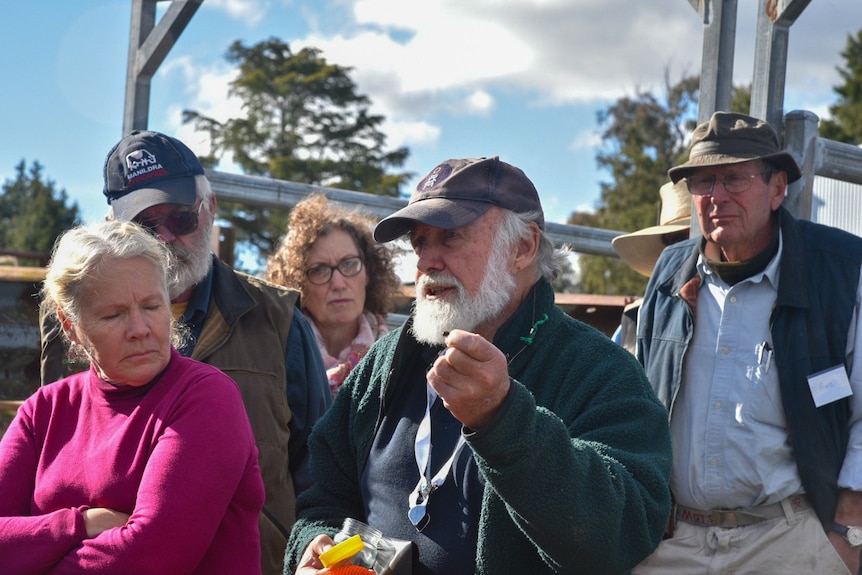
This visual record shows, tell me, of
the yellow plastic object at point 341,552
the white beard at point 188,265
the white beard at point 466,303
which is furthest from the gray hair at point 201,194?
the yellow plastic object at point 341,552

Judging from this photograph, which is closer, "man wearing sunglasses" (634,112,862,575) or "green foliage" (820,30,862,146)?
"man wearing sunglasses" (634,112,862,575)

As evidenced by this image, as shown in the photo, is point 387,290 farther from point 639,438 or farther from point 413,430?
point 639,438

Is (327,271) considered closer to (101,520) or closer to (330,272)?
(330,272)

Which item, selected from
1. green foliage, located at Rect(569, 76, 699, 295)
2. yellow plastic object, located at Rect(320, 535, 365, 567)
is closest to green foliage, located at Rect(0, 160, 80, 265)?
green foliage, located at Rect(569, 76, 699, 295)

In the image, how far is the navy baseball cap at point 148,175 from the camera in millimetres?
3262

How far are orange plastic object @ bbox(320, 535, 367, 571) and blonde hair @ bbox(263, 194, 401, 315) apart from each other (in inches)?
78.4

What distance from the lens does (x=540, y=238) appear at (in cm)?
258

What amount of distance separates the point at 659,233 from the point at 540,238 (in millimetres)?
2215

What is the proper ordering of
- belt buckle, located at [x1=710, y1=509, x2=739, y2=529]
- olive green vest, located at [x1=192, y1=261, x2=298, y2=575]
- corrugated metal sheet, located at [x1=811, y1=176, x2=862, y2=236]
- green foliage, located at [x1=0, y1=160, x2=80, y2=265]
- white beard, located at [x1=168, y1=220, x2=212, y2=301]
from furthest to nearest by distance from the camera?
green foliage, located at [x1=0, y1=160, x2=80, y2=265] → corrugated metal sheet, located at [x1=811, y1=176, x2=862, y2=236] → belt buckle, located at [x1=710, y1=509, x2=739, y2=529] → white beard, located at [x1=168, y1=220, x2=212, y2=301] → olive green vest, located at [x1=192, y1=261, x2=298, y2=575]

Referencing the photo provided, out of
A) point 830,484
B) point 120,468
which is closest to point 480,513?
point 120,468

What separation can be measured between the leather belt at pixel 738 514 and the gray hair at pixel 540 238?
4.02 feet

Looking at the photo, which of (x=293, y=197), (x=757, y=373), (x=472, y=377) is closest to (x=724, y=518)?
(x=757, y=373)

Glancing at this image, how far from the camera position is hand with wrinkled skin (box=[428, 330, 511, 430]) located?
183 centimetres

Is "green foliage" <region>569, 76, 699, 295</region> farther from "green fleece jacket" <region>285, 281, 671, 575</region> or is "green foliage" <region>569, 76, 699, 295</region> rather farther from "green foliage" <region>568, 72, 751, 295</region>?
"green fleece jacket" <region>285, 281, 671, 575</region>
